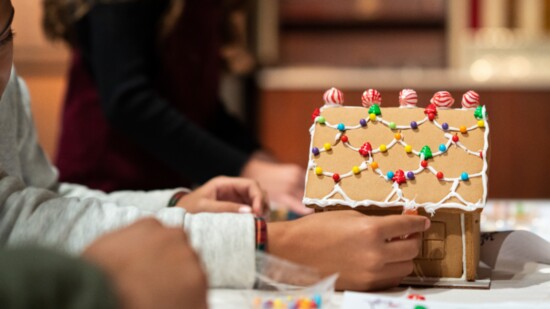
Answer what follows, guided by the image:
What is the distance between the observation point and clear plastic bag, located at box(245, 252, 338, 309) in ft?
2.43

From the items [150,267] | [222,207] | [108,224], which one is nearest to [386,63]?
[222,207]

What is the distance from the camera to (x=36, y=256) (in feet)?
1.30

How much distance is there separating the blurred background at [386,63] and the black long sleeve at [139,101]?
7.63 feet

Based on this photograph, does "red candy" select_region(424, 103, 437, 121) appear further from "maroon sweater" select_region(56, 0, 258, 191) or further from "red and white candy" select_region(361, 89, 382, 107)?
"maroon sweater" select_region(56, 0, 258, 191)

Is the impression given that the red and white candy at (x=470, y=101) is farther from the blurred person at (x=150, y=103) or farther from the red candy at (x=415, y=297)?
the blurred person at (x=150, y=103)

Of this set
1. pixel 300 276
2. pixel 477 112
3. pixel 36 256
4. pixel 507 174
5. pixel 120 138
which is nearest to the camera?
pixel 36 256

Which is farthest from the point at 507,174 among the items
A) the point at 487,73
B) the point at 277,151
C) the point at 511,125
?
the point at 277,151

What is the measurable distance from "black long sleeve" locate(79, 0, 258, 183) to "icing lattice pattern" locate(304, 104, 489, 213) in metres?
0.57

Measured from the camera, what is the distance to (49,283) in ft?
1.24

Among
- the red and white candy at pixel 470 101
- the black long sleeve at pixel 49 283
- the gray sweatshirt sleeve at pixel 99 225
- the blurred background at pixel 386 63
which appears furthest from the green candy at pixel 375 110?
the blurred background at pixel 386 63

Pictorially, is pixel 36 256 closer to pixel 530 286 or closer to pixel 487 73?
pixel 530 286

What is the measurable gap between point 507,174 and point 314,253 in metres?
3.20

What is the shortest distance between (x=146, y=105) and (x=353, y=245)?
0.79 meters

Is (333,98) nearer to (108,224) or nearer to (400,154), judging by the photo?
(400,154)
